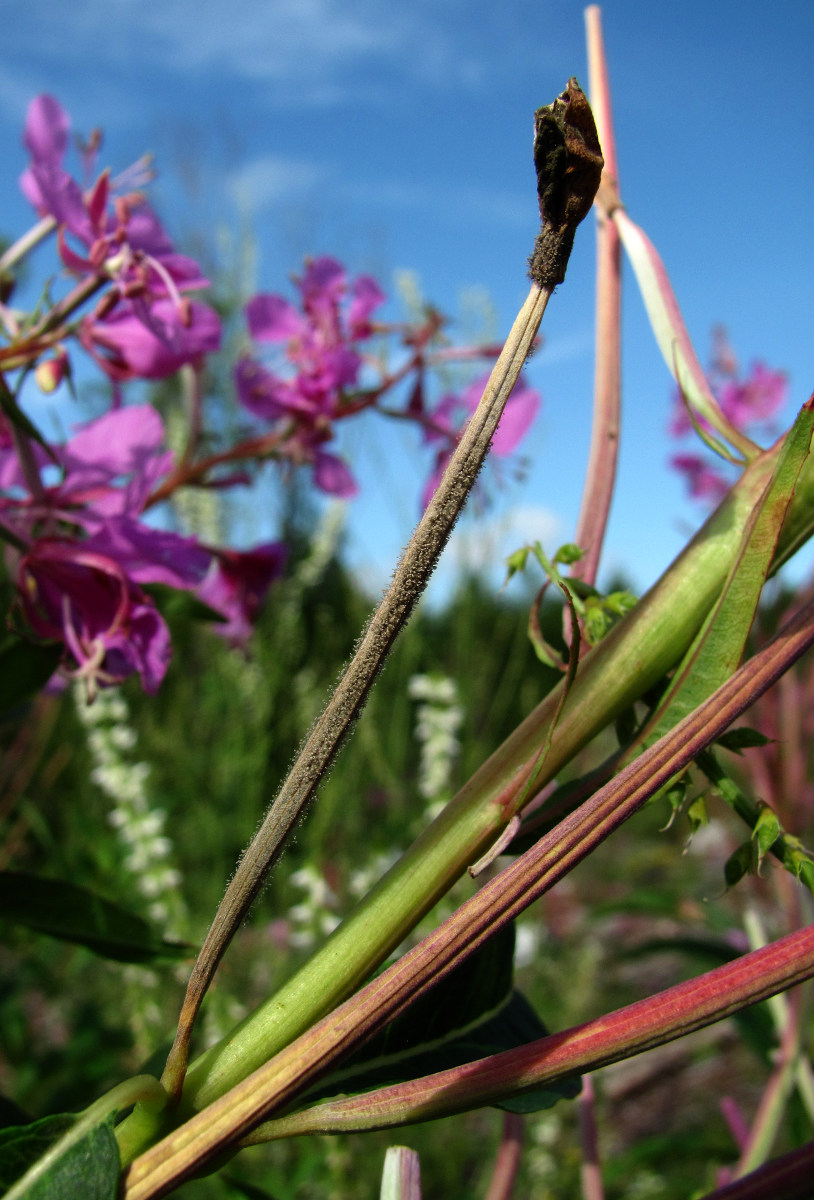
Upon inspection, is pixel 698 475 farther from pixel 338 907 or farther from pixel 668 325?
pixel 668 325

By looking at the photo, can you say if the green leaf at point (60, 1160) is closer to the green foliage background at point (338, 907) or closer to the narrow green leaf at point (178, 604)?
the green foliage background at point (338, 907)

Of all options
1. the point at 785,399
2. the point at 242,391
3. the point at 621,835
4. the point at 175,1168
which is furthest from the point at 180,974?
the point at 621,835

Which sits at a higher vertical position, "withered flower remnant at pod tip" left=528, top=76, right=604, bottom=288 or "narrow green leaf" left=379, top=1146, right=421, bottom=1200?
"withered flower remnant at pod tip" left=528, top=76, right=604, bottom=288

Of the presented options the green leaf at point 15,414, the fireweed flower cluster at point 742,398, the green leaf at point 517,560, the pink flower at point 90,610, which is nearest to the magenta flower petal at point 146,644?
the pink flower at point 90,610

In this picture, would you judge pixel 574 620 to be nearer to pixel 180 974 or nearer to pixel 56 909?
pixel 56 909

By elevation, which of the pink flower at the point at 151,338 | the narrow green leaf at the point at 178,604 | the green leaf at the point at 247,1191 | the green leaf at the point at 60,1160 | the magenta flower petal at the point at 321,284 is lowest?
the green leaf at the point at 247,1191

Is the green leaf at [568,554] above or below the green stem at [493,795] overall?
above

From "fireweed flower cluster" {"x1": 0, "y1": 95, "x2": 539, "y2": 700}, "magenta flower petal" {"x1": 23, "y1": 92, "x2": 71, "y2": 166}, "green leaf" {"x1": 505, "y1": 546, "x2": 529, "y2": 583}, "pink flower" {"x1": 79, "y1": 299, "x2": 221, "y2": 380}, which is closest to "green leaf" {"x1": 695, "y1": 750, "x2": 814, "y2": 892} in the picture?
"green leaf" {"x1": 505, "y1": 546, "x2": 529, "y2": 583}

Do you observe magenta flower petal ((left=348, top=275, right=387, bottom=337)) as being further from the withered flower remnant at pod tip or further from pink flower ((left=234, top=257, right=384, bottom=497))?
the withered flower remnant at pod tip
